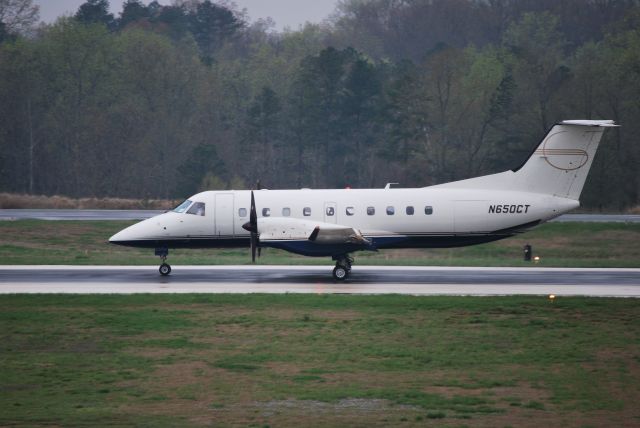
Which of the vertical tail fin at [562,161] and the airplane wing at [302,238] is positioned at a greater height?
the vertical tail fin at [562,161]

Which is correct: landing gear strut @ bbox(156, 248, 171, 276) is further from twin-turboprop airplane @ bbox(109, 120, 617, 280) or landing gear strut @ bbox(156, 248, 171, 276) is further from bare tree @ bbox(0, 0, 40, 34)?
bare tree @ bbox(0, 0, 40, 34)

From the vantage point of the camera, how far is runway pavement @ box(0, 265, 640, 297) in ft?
97.1

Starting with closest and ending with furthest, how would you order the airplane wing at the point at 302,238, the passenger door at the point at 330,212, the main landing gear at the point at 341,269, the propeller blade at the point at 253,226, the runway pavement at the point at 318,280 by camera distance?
the runway pavement at the point at 318,280
the airplane wing at the point at 302,238
the propeller blade at the point at 253,226
the main landing gear at the point at 341,269
the passenger door at the point at 330,212

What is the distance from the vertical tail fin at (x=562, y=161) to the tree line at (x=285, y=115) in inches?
1503

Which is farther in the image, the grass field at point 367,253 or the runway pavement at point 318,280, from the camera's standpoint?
the grass field at point 367,253

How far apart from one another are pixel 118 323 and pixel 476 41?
13123 centimetres

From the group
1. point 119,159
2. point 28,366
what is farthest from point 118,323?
point 119,159

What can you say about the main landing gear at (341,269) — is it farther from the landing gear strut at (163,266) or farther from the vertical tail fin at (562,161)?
the vertical tail fin at (562,161)

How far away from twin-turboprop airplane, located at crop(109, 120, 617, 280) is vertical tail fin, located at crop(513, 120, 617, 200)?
36mm

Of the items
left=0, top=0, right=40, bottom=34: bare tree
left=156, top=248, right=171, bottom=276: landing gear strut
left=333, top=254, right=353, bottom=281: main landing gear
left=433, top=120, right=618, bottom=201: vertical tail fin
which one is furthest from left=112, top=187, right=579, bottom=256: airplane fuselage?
left=0, top=0, right=40, bottom=34: bare tree

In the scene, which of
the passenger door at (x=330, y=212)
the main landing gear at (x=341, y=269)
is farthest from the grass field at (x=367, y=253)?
the main landing gear at (x=341, y=269)

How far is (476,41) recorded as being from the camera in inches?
5822

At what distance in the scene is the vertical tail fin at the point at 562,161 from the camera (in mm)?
33250

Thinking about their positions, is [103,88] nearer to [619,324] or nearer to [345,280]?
[345,280]
